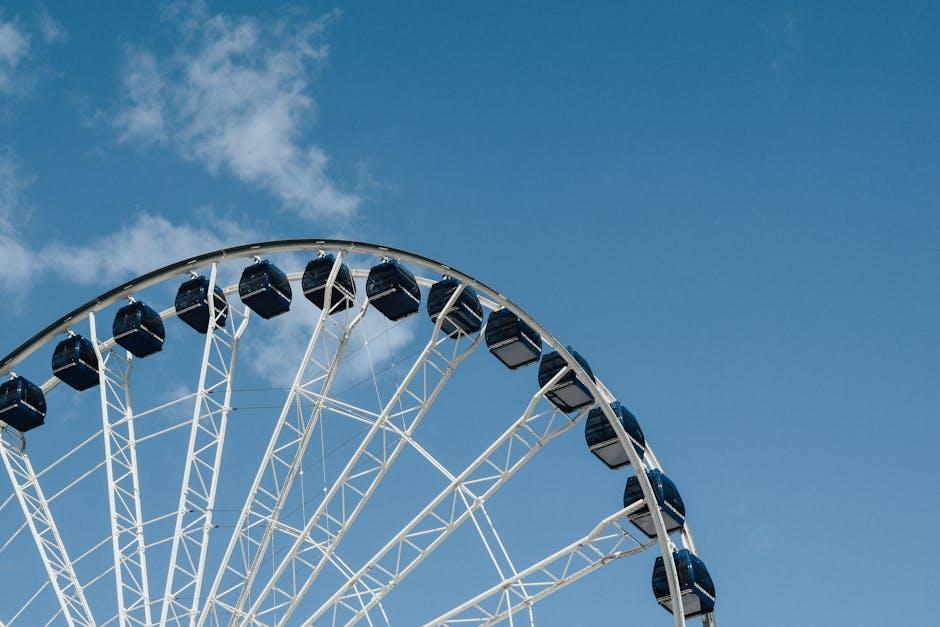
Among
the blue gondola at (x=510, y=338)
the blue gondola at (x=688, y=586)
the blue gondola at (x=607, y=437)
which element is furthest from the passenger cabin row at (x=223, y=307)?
the blue gondola at (x=688, y=586)

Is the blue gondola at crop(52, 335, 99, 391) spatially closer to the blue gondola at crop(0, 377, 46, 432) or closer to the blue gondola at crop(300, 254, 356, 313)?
the blue gondola at crop(0, 377, 46, 432)

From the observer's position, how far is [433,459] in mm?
30234

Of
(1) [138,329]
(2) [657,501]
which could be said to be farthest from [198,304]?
(2) [657,501]

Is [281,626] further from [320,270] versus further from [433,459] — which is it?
[320,270]

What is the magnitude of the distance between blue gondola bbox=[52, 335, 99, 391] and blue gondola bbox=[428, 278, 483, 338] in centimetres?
773

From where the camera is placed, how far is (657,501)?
3131 cm

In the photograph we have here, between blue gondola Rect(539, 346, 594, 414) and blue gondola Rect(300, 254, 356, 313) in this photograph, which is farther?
blue gondola Rect(539, 346, 594, 414)

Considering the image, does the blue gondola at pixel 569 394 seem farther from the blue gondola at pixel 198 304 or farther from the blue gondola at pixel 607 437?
the blue gondola at pixel 198 304

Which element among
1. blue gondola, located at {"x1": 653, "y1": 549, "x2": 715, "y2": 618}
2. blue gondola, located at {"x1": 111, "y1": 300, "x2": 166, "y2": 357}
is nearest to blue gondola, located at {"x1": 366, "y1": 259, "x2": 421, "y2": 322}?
blue gondola, located at {"x1": 111, "y1": 300, "x2": 166, "y2": 357}

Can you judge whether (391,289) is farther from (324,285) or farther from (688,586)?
(688,586)

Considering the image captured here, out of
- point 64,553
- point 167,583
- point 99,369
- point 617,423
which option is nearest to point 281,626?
point 167,583

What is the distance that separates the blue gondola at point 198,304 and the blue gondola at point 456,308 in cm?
474

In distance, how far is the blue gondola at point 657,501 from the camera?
31.7 meters

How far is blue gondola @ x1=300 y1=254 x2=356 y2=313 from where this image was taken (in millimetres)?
30109
